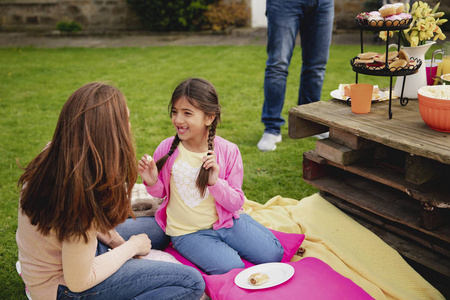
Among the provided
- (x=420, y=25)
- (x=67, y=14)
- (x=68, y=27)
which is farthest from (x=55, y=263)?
(x=67, y=14)

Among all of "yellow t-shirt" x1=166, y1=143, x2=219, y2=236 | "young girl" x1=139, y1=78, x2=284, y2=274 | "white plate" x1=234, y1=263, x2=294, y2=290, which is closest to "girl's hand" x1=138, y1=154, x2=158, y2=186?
"young girl" x1=139, y1=78, x2=284, y2=274

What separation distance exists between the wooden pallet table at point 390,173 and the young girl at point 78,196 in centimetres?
113

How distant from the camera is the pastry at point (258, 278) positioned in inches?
78.4

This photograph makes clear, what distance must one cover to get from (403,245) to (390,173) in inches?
14.7

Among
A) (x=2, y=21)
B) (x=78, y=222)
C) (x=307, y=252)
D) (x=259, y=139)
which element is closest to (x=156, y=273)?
(x=78, y=222)

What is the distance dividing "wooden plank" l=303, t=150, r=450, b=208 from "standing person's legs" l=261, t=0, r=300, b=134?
1.50 meters

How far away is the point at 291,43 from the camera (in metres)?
3.73

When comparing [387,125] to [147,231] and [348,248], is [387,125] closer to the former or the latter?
[348,248]

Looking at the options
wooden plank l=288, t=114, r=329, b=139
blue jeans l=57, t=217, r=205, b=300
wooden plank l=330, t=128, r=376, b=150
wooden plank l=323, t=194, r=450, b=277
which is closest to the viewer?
blue jeans l=57, t=217, r=205, b=300

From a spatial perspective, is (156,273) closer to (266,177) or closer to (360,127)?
(360,127)

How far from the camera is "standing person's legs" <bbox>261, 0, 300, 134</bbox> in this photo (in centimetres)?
362

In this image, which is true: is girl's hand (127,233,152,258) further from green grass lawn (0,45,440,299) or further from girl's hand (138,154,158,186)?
green grass lawn (0,45,440,299)

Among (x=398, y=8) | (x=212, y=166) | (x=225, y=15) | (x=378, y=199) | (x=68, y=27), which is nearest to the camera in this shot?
(x=212, y=166)

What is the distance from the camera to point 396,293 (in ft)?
6.98
